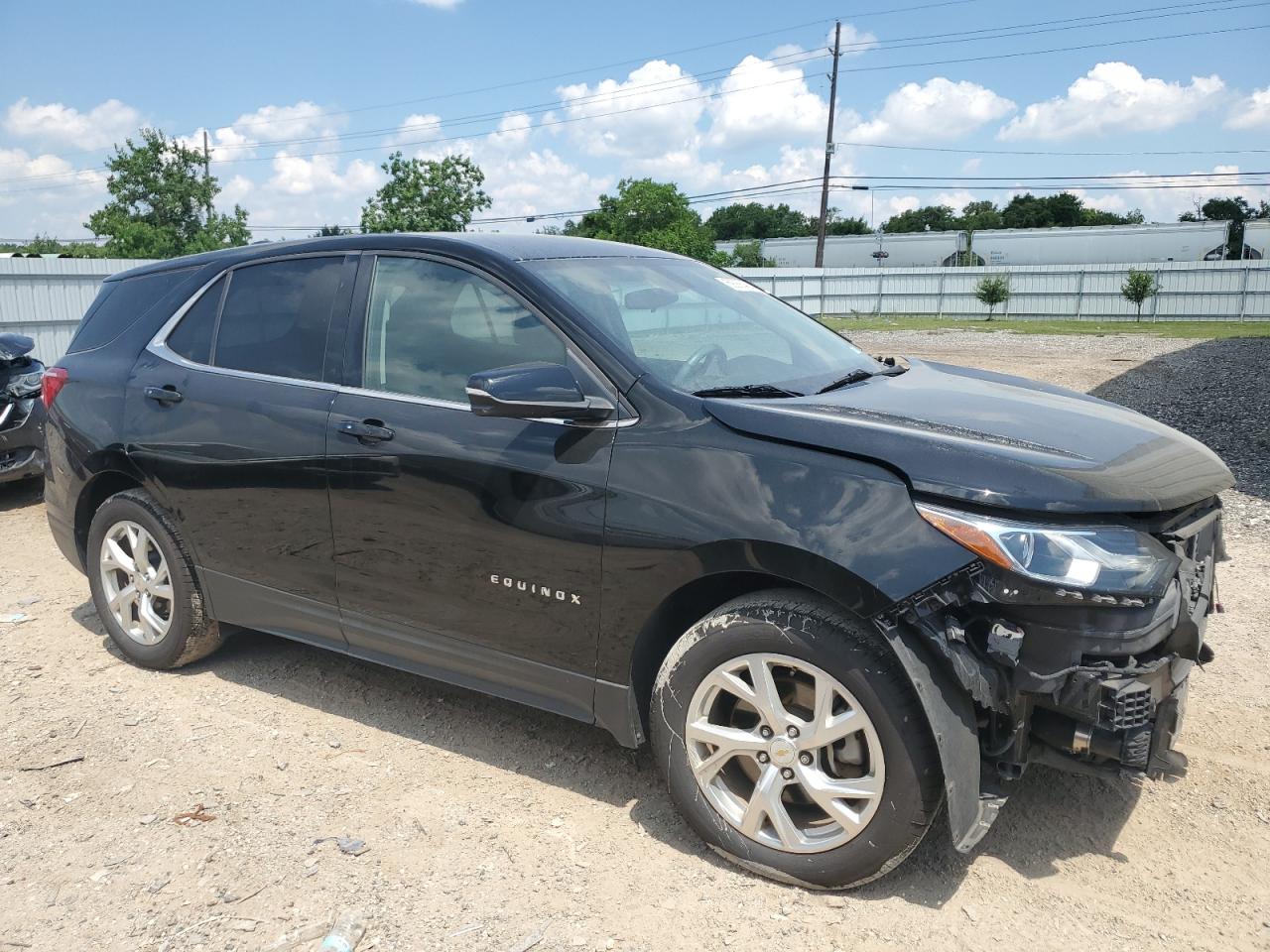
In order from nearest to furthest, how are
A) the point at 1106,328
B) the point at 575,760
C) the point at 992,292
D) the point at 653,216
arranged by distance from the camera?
the point at 575,760 → the point at 1106,328 → the point at 992,292 → the point at 653,216

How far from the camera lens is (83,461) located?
4.61 m

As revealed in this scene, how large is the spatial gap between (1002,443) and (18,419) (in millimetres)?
7972

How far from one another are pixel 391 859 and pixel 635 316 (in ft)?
6.29

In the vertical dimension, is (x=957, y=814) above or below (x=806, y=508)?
below

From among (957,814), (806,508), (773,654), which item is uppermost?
(806,508)

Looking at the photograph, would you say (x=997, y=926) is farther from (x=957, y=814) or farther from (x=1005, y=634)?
(x=1005, y=634)

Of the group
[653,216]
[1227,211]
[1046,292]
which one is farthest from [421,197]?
[1227,211]

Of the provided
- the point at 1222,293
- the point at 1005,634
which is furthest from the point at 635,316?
the point at 1222,293

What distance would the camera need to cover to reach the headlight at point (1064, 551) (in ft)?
8.22

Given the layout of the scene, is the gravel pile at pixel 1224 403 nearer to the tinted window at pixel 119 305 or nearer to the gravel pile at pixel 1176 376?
the gravel pile at pixel 1176 376

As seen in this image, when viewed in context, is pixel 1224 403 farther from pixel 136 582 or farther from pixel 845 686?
pixel 136 582

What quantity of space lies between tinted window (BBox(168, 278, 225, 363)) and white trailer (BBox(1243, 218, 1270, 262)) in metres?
62.2

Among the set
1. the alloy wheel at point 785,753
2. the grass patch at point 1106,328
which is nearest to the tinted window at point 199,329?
the alloy wheel at point 785,753

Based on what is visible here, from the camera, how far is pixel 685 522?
2.92 meters
